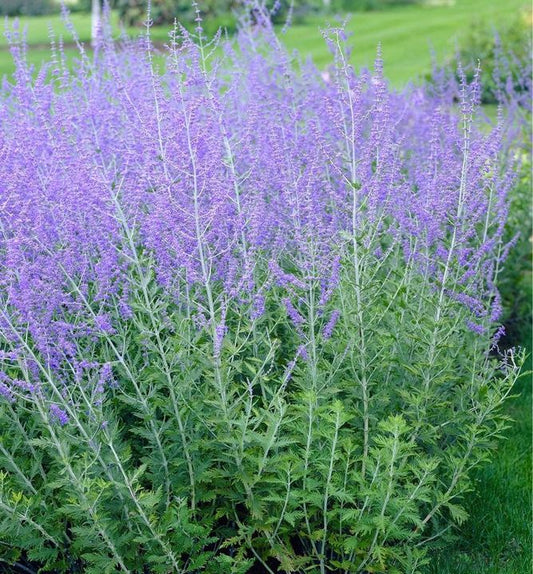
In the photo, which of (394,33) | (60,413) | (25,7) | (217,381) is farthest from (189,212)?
(25,7)

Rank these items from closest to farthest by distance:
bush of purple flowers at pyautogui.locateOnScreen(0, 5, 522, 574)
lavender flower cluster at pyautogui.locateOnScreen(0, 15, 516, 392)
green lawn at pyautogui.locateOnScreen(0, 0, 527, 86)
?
bush of purple flowers at pyautogui.locateOnScreen(0, 5, 522, 574) < lavender flower cluster at pyautogui.locateOnScreen(0, 15, 516, 392) < green lawn at pyautogui.locateOnScreen(0, 0, 527, 86)

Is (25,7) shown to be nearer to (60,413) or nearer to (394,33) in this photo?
(394,33)

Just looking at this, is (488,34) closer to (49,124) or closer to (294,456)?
(49,124)

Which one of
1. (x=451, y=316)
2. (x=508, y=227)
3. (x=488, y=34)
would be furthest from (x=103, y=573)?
(x=488, y=34)

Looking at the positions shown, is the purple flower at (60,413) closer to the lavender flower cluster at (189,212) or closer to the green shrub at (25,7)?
the lavender flower cluster at (189,212)

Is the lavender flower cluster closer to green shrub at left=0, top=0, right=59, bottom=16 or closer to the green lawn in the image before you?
the green lawn

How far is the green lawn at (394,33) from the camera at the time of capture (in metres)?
20.0

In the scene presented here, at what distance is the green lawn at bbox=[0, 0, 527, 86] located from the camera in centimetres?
1998

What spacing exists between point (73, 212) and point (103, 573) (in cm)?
143

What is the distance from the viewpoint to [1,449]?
3271 millimetres

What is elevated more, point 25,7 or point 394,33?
point 25,7

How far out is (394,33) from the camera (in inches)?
965

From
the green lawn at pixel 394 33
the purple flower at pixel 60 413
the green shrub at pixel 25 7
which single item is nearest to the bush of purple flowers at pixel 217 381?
the purple flower at pixel 60 413

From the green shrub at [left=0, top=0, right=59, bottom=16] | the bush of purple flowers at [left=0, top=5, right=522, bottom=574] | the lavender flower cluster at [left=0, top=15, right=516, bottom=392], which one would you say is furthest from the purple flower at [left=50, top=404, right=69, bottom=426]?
the green shrub at [left=0, top=0, right=59, bottom=16]
